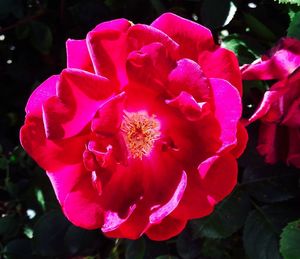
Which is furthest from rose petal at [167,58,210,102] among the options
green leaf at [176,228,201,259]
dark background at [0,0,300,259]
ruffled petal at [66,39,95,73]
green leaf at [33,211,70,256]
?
green leaf at [33,211,70,256]

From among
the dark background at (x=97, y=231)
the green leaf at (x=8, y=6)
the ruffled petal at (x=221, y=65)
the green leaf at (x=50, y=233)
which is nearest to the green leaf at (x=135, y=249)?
the dark background at (x=97, y=231)

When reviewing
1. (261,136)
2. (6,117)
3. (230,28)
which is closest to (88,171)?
(261,136)

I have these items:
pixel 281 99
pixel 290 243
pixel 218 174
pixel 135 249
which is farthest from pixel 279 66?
pixel 135 249

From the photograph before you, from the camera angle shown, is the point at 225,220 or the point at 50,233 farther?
the point at 50,233

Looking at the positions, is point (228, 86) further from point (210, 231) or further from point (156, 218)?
point (210, 231)

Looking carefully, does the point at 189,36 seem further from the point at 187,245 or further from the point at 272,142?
the point at 187,245
